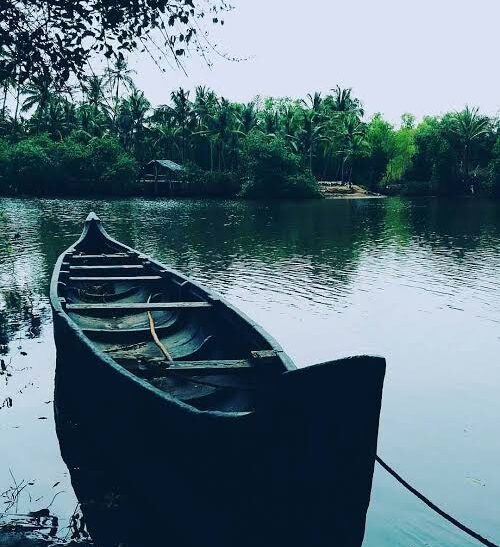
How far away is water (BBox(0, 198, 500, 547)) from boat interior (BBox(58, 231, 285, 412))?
1521 mm

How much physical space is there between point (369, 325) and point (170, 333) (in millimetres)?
6942

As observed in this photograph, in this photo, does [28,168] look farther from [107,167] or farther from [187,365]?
[187,365]

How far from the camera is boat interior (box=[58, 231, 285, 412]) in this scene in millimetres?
6145

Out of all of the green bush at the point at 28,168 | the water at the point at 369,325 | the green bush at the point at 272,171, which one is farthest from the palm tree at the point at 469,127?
the green bush at the point at 28,168

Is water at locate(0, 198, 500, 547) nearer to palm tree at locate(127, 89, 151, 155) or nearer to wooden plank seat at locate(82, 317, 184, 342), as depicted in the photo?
wooden plank seat at locate(82, 317, 184, 342)

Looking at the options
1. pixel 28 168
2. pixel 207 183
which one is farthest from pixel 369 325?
pixel 28 168

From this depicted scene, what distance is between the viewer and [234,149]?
6556 centimetres

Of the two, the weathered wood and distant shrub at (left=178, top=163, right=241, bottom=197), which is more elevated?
distant shrub at (left=178, top=163, right=241, bottom=197)

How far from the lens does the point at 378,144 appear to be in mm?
75438

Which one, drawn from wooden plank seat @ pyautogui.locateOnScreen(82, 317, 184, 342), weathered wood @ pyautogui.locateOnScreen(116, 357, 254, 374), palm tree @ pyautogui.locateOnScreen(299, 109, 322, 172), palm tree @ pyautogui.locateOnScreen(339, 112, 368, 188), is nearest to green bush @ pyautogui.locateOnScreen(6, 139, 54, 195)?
palm tree @ pyautogui.locateOnScreen(299, 109, 322, 172)

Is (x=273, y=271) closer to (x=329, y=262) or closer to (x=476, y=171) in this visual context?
(x=329, y=262)

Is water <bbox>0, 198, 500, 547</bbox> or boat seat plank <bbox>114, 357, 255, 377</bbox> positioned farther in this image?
water <bbox>0, 198, 500, 547</bbox>

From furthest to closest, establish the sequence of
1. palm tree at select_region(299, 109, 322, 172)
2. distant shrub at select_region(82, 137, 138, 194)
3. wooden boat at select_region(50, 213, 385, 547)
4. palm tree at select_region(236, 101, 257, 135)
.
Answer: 1. palm tree at select_region(236, 101, 257, 135)
2. palm tree at select_region(299, 109, 322, 172)
3. distant shrub at select_region(82, 137, 138, 194)
4. wooden boat at select_region(50, 213, 385, 547)

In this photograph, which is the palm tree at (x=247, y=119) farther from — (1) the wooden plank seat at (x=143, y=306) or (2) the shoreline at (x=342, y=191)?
(1) the wooden plank seat at (x=143, y=306)
